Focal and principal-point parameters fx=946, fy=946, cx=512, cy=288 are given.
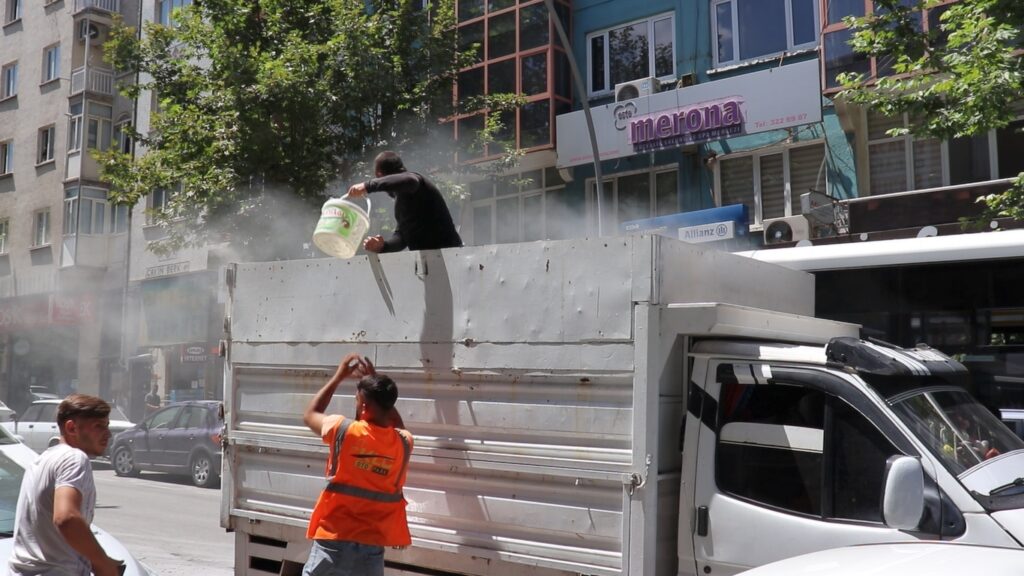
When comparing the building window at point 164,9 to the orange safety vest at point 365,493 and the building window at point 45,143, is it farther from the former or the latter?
the orange safety vest at point 365,493

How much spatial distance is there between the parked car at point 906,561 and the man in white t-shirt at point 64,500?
8.32 ft

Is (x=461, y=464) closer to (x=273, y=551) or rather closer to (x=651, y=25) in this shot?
(x=273, y=551)

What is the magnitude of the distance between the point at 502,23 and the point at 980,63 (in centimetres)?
1198

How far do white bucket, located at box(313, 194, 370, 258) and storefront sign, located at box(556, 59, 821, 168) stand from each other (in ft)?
42.3

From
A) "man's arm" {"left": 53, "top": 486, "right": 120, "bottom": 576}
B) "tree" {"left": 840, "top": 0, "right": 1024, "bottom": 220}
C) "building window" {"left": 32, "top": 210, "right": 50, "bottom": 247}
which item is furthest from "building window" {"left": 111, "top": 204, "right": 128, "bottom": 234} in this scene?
"man's arm" {"left": 53, "top": 486, "right": 120, "bottom": 576}

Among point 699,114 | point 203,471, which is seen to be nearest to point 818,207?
point 699,114

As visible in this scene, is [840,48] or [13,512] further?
[840,48]

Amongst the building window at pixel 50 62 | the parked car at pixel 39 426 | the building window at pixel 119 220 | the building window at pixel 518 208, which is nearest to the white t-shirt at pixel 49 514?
the parked car at pixel 39 426

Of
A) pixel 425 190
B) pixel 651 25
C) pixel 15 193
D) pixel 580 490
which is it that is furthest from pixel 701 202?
pixel 15 193

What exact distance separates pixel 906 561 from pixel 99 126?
1286 inches

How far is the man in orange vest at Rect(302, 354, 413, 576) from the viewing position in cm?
414

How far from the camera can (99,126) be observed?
103 feet

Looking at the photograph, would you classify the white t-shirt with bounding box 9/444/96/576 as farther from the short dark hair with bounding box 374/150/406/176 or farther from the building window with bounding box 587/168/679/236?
the building window with bounding box 587/168/679/236

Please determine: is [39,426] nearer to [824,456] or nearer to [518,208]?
[518,208]
